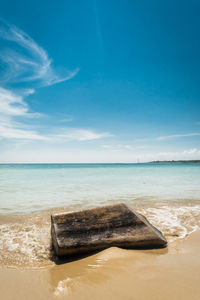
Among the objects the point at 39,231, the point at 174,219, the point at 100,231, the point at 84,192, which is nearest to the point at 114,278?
the point at 100,231

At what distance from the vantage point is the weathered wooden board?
3301 millimetres

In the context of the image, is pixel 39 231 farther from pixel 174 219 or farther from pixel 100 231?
pixel 174 219

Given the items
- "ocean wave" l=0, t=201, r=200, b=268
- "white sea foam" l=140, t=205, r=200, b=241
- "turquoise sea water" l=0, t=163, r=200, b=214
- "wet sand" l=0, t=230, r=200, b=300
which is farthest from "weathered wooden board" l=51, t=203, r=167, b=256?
"turquoise sea water" l=0, t=163, r=200, b=214

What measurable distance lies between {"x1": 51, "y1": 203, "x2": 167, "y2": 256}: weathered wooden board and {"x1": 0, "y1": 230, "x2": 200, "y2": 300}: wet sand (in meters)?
0.16

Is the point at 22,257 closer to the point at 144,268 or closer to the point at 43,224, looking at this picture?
the point at 43,224

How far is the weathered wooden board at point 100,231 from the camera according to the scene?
3.30m

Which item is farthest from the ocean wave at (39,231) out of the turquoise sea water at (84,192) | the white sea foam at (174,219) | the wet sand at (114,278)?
the turquoise sea water at (84,192)

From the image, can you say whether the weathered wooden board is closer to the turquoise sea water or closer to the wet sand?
the wet sand

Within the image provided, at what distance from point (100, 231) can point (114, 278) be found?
0.99 m

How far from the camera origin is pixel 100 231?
352 centimetres

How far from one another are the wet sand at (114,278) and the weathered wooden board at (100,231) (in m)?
0.16

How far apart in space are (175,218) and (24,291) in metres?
4.94

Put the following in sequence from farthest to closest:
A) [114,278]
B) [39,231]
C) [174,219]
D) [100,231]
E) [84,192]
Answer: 1. [84,192]
2. [174,219]
3. [39,231]
4. [100,231]
5. [114,278]

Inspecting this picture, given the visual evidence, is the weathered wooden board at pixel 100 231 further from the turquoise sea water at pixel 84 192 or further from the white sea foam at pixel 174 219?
the turquoise sea water at pixel 84 192
